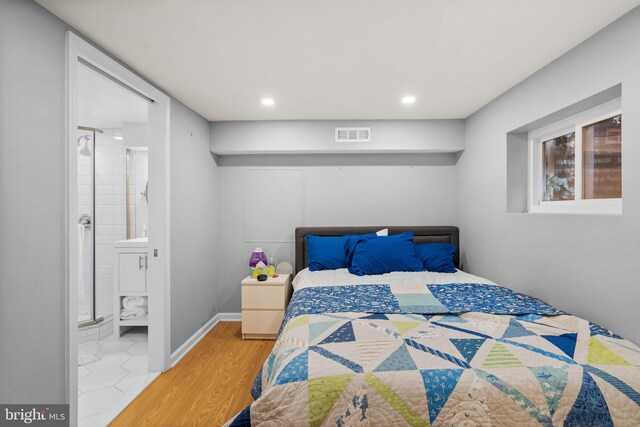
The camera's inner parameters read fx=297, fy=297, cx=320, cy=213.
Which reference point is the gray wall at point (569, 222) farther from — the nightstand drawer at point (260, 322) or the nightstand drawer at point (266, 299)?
the nightstand drawer at point (260, 322)

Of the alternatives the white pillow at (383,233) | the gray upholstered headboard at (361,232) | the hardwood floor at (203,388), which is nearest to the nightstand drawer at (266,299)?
the hardwood floor at (203,388)

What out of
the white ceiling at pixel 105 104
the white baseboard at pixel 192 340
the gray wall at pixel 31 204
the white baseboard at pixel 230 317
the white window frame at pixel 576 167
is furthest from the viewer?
the white baseboard at pixel 230 317

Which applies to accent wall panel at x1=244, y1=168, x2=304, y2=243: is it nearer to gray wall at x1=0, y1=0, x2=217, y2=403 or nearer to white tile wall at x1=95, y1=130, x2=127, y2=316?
white tile wall at x1=95, y1=130, x2=127, y2=316

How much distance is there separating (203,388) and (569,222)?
2.95 meters

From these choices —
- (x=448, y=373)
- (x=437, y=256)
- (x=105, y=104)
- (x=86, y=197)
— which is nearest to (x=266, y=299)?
(x=437, y=256)

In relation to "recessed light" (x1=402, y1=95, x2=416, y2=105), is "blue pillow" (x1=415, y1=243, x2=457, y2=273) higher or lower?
lower

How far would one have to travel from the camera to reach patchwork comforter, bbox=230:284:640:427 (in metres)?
1.24

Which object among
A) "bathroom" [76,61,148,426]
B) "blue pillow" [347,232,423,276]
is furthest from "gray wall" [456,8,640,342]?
"bathroom" [76,61,148,426]

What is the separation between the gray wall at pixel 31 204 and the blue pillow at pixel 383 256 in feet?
7.81

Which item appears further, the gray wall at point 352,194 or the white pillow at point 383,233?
the gray wall at point 352,194

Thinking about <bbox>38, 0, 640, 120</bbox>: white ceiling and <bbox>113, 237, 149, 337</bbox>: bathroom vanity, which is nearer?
<bbox>38, 0, 640, 120</bbox>: white ceiling

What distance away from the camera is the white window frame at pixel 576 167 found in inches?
76.4

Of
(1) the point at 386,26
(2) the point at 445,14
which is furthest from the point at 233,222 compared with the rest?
(2) the point at 445,14

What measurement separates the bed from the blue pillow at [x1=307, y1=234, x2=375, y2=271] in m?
1.44
